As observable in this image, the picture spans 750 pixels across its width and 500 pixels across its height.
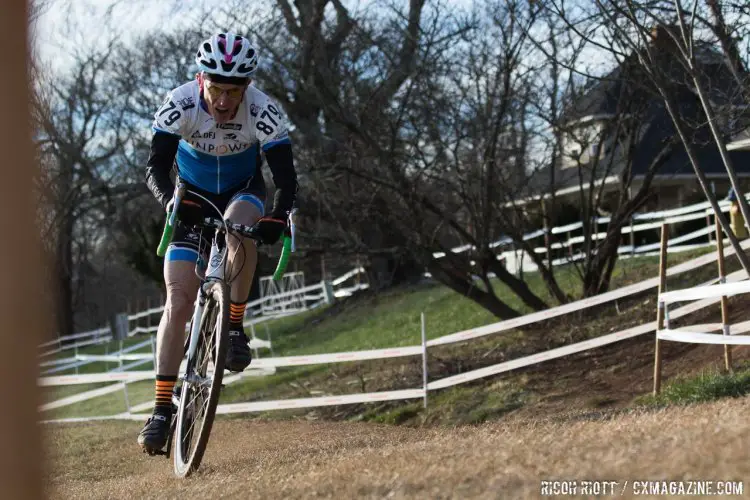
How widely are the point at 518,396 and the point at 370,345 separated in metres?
10.3

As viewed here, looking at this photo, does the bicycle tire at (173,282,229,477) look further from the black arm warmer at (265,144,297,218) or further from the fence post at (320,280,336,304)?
the fence post at (320,280,336,304)

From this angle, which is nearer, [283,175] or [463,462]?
[463,462]

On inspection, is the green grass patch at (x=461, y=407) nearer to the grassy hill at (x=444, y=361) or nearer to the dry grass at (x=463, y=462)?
the grassy hill at (x=444, y=361)

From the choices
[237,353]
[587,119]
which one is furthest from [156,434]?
[587,119]

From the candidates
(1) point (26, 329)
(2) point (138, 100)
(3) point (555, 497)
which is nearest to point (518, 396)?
(2) point (138, 100)

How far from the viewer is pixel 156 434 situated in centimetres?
647

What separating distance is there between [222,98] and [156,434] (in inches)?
80.8

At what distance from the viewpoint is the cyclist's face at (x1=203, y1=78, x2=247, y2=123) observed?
21.2 feet

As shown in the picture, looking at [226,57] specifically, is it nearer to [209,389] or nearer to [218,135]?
[218,135]

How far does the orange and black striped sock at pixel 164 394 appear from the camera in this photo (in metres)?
6.57

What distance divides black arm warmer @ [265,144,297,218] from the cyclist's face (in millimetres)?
350

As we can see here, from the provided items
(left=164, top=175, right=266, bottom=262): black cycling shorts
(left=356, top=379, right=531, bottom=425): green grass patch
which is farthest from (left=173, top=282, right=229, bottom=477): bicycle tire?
(left=356, top=379, right=531, bottom=425): green grass patch

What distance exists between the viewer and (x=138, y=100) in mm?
16688

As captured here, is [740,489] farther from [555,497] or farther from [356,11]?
[356,11]
